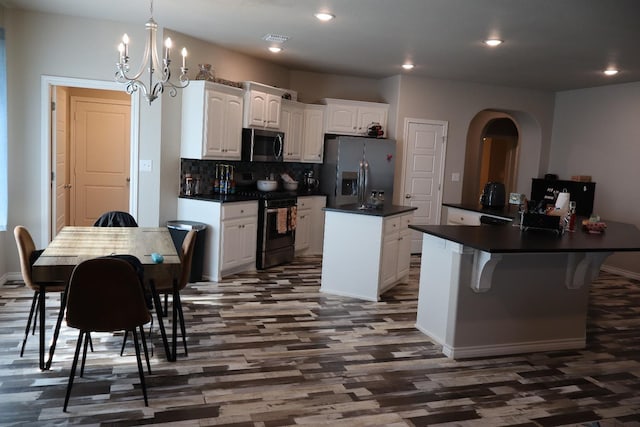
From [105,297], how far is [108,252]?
593 millimetres

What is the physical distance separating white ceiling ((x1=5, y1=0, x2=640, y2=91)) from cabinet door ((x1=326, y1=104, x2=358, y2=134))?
0.72 meters

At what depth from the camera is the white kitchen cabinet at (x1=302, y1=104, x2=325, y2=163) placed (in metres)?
7.23

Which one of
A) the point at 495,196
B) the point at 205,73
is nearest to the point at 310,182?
the point at 205,73

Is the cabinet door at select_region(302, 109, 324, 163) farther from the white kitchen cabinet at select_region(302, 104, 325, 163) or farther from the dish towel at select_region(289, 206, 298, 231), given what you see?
the dish towel at select_region(289, 206, 298, 231)

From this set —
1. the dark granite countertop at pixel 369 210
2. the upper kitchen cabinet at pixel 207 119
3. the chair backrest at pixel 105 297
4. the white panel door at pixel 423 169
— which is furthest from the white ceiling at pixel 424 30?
the chair backrest at pixel 105 297

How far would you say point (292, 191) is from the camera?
7117mm

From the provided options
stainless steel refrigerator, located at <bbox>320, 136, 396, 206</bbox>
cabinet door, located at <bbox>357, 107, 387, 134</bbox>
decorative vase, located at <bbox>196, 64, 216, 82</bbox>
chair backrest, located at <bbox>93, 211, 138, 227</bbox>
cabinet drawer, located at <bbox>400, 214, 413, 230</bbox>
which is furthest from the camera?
cabinet door, located at <bbox>357, 107, 387, 134</bbox>

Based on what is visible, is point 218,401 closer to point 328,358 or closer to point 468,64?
point 328,358

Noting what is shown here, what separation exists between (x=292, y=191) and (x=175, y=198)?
186 cm

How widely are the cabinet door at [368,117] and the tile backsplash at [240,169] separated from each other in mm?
887

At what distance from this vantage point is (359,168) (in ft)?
23.3

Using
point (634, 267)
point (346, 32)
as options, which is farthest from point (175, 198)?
point (634, 267)

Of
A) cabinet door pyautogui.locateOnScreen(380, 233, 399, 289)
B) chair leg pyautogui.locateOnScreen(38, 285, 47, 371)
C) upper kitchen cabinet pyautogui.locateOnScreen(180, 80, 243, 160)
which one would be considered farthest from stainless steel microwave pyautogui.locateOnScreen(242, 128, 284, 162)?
chair leg pyautogui.locateOnScreen(38, 285, 47, 371)

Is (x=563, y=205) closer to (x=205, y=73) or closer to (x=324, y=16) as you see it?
(x=324, y=16)
